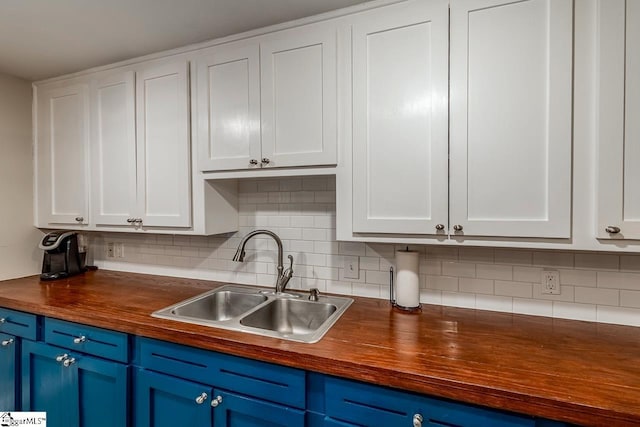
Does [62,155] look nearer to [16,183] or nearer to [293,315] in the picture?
[16,183]

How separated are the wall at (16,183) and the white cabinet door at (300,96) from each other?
1836 millimetres

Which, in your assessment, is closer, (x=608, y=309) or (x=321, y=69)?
(x=608, y=309)

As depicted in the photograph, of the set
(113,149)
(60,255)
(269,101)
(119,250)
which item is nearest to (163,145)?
(113,149)

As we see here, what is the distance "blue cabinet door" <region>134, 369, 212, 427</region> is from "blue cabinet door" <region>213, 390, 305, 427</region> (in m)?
0.05

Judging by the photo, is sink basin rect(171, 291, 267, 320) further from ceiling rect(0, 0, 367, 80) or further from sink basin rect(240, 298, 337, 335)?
ceiling rect(0, 0, 367, 80)

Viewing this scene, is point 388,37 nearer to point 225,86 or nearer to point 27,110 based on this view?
point 225,86

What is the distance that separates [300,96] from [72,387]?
171 centimetres

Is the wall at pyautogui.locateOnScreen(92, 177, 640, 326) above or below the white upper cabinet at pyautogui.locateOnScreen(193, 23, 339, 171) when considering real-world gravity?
below

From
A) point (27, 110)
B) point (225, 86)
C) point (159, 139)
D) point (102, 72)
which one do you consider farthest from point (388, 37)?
point (27, 110)

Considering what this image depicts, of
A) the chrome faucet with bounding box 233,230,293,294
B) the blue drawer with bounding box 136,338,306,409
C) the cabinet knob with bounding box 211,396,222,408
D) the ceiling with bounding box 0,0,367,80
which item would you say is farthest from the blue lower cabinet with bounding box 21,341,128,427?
the ceiling with bounding box 0,0,367,80

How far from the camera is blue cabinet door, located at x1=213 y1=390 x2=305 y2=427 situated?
3.73ft

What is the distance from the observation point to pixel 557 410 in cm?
85

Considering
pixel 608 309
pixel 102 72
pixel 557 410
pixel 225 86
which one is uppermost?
pixel 102 72

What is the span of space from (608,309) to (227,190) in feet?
6.17
